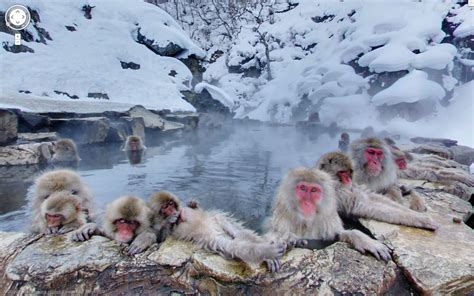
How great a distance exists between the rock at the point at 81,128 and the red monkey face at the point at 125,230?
670 cm

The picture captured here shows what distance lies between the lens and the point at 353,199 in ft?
8.13

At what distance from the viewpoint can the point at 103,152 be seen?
7.31 metres

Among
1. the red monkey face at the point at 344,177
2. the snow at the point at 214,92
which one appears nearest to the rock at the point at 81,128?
the red monkey face at the point at 344,177

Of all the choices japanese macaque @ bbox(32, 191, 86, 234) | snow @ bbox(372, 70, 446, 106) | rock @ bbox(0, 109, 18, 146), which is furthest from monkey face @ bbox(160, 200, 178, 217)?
snow @ bbox(372, 70, 446, 106)

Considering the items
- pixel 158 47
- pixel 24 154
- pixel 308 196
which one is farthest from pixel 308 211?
pixel 158 47

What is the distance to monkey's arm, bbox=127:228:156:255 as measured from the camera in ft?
6.49

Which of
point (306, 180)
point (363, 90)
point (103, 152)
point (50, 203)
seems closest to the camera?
point (306, 180)

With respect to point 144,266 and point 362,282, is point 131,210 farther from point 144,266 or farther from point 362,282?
point 362,282

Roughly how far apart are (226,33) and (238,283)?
91.3ft

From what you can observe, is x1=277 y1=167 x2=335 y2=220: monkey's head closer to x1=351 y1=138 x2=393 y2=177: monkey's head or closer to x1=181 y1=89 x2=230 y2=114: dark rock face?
x1=351 y1=138 x2=393 y2=177: monkey's head

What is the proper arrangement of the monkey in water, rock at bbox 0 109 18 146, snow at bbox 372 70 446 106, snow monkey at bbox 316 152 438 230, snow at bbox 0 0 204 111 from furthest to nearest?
1. snow at bbox 372 70 446 106
2. snow at bbox 0 0 204 111
3. rock at bbox 0 109 18 146
4. snow monkey at bbox 316 152 438 230
5. the monkey in water

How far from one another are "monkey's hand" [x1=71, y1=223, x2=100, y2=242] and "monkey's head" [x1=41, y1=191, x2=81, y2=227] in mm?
204

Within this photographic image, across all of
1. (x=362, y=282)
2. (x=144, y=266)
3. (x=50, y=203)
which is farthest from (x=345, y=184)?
(x=50, y=203)

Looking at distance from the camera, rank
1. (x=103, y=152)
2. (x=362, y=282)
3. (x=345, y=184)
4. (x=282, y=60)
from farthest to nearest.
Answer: (x=282, y=60) < (x=103, y=152) < (x=345, y=184) < (x=362, y=282)
